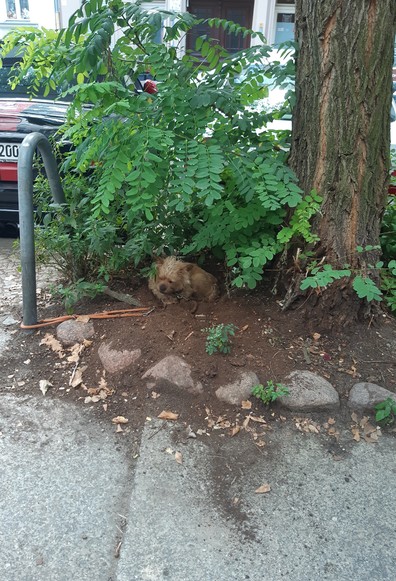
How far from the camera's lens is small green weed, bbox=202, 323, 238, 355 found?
3289 millimetres

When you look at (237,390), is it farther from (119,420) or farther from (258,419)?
(119,420)

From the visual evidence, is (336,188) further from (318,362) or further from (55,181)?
(55,181)

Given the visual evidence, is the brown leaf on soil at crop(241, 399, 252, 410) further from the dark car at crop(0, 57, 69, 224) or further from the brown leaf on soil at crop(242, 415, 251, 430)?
the dark car at crop(0, 57, 69, 224)

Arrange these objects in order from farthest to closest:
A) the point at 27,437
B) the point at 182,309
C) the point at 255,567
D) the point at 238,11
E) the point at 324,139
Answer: the point at 238,11 → the point at 182,309 → the point at 324,139 → the point at 27,437 → the point at 255,567

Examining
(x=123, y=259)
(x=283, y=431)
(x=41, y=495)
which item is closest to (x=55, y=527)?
(x=41, y=495)

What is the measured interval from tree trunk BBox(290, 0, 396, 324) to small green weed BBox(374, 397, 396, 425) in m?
0.70

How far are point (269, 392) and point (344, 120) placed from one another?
5.60 feet

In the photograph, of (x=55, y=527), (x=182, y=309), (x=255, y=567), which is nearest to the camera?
(x=255, y=567)

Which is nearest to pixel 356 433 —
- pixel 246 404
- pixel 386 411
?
pixel 386 411

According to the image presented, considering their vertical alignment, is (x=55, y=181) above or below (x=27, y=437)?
above

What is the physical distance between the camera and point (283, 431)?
2.98 m

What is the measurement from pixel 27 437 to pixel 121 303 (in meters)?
1.31

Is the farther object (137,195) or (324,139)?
(324,139)

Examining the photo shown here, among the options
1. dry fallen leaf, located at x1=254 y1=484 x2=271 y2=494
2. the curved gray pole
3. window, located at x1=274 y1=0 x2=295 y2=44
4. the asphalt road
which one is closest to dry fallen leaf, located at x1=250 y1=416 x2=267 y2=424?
the asphalt road
